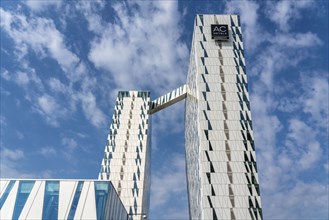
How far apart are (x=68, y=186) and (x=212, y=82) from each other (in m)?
51.8

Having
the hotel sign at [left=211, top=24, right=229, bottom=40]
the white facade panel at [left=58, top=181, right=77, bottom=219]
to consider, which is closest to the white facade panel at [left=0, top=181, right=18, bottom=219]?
the white facade panel at [left=58, top=181, right=77, bottom=219]

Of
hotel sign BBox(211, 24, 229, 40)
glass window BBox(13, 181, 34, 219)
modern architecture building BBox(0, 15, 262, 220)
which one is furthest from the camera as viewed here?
hotel sign BBox(211, 24, 229, 40)

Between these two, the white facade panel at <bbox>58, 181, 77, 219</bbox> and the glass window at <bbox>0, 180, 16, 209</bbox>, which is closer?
the white facade panel at <bbox>58, 181, 77, 219</bbox>

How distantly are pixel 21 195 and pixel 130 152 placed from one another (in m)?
72.7

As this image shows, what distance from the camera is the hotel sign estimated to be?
84.6 m

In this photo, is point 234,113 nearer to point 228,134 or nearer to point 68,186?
point 228,134

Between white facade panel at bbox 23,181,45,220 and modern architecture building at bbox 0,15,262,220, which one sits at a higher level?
modern architecture building at bbox 0,15,262,220

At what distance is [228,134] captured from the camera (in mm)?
74312

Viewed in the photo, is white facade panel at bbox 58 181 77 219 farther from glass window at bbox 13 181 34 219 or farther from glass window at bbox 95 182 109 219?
glass window at bbox 13 181 34 219

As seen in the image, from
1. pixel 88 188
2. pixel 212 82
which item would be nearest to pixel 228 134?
pixel 212 82

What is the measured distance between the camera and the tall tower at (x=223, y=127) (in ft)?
220

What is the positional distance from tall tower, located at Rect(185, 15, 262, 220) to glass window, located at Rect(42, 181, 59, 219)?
3745 cm

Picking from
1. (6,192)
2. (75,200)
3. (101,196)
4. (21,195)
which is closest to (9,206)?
(21,195)

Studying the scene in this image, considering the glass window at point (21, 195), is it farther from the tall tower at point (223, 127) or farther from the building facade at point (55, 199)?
the tall tower at point (223, 127)
